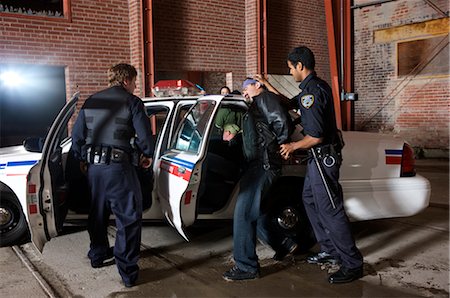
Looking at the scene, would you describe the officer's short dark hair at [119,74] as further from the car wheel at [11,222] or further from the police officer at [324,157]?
the car wheel at [11,222]

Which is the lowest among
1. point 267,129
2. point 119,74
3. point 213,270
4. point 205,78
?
point 213,270

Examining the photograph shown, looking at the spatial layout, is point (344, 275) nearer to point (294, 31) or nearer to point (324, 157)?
point (324, 157)

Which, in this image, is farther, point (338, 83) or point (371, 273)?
point (338, 83)

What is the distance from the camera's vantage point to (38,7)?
27.5ft

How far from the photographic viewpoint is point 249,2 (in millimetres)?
10930

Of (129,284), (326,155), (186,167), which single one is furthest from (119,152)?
(326,155)

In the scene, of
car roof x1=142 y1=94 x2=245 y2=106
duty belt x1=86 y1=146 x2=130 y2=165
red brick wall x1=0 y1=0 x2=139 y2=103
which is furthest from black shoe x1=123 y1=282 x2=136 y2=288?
red brick wall x1=0 y1=0 x2=139 y2=103

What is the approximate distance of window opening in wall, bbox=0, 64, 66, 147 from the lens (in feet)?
28.2

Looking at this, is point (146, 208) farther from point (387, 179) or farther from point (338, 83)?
point (338, 83)

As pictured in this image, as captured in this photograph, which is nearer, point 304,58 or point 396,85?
point 304,58

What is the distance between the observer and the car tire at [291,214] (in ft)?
12.8

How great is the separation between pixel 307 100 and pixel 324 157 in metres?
0.44

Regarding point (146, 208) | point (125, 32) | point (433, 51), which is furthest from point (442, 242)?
point (433, 51)

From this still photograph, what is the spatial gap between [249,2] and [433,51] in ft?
15.4
